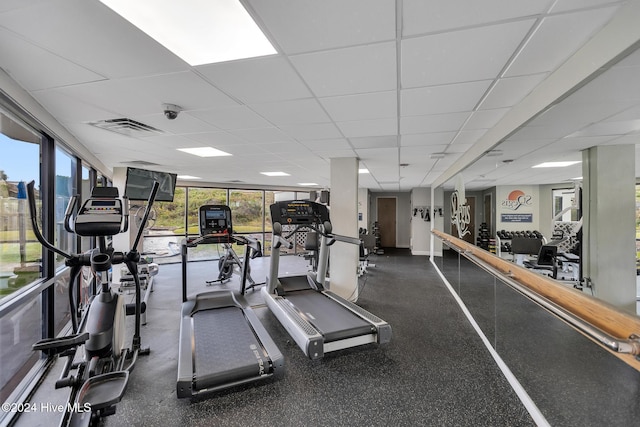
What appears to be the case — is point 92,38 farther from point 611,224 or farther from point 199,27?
point 611,224

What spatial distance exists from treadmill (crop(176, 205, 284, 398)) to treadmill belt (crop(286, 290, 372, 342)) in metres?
0.58

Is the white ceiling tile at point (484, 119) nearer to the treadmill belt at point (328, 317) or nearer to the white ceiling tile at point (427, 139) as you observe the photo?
the white ceiling tile at point (427, 139)

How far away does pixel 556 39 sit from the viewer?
4.67 feet

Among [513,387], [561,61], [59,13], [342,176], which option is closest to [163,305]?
[342,176]

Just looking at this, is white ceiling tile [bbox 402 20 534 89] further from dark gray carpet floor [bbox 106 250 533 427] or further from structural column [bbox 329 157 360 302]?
structural column [bbox 329 157 360 302]

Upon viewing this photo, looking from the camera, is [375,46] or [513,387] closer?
[375,46]

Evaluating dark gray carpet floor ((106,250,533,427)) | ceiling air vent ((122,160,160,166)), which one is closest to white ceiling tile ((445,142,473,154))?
dark gray carpet floor ((106,250,533,427))

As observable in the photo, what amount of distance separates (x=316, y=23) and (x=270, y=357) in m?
2.56

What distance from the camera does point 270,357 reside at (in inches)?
97.7

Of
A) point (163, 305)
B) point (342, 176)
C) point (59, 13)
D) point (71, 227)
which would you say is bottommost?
point (163, 305)

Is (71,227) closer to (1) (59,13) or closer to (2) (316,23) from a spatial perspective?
(1) (59,13)

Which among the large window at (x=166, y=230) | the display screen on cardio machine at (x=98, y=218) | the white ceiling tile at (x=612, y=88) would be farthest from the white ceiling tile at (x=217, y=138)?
the large window at (x=166, y=230)

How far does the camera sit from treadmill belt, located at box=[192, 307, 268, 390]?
2239 mm

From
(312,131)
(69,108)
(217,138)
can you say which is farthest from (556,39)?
(69,108)
